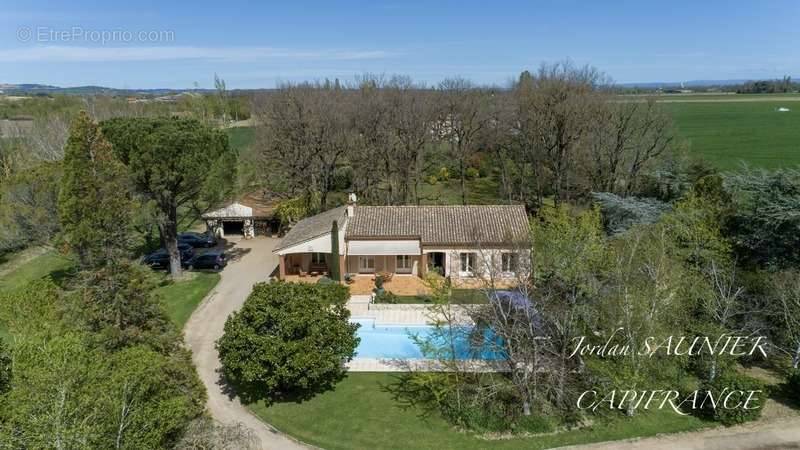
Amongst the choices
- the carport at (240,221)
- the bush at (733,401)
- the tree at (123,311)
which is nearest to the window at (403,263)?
the carport at (240,221)

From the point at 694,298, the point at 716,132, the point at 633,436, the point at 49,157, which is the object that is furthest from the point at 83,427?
the point at 716,132

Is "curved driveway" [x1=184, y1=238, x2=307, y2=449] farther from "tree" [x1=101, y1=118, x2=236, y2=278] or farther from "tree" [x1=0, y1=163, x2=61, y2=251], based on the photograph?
"tree" [x1=0, y1=163, x2=61, y2=251]

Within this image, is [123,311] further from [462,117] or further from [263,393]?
[462,117]

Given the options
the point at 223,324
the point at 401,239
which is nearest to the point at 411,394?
the point at 223,324

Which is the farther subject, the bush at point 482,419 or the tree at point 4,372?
the bush at point 482,419

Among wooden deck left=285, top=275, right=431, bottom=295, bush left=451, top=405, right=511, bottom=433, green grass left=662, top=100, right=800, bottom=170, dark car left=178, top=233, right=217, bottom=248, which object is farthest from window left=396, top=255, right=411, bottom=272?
green grass left=662, top=100, right=800, bottom=170

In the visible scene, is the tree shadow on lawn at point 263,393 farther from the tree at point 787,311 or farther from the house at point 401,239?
the tree at point 787,311

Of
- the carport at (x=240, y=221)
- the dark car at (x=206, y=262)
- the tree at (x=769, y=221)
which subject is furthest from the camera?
the carport at (x=240, y=221)
